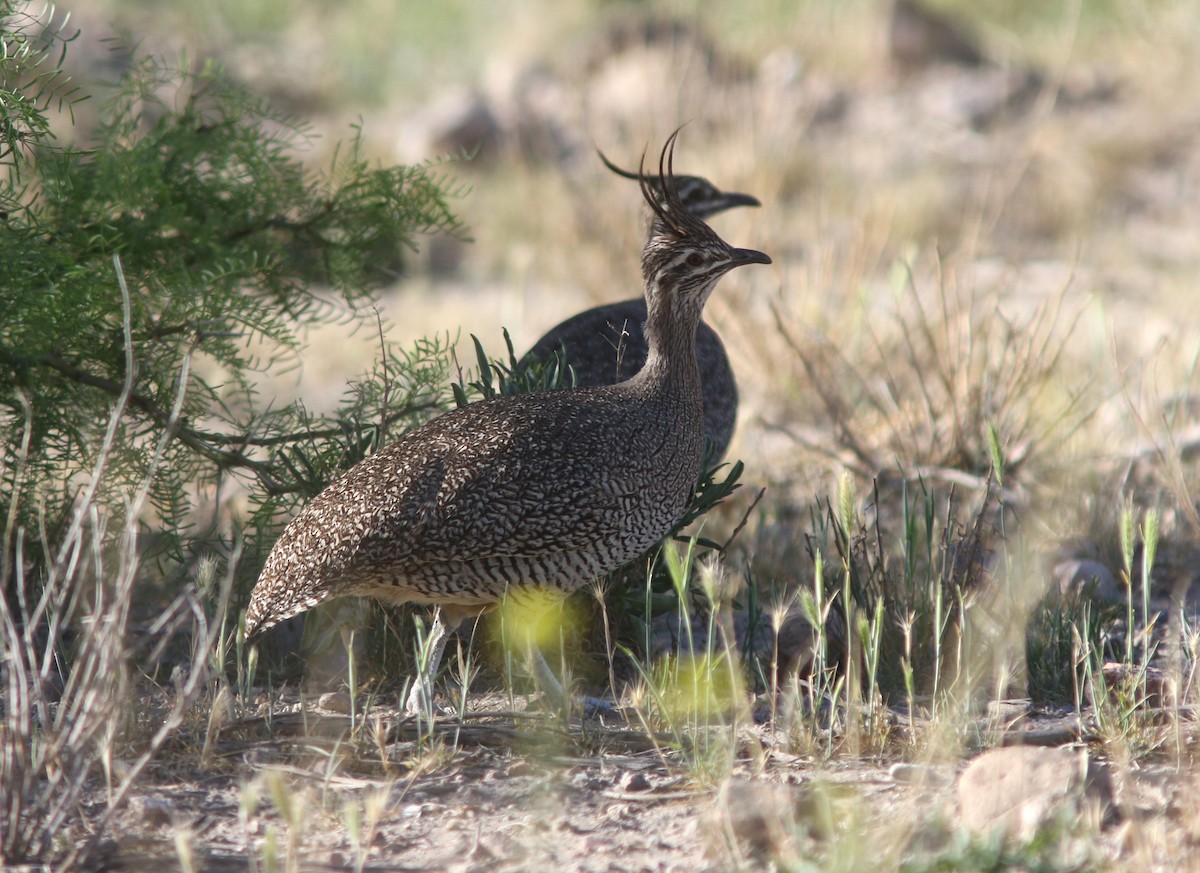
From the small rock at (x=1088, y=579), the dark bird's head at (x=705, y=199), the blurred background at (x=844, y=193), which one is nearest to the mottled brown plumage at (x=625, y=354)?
the blurred background at (x=844, y=193)

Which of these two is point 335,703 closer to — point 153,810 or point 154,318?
point 153,810

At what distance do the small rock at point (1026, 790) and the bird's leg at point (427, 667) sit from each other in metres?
1.40

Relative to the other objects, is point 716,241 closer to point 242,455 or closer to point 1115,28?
point 242,455

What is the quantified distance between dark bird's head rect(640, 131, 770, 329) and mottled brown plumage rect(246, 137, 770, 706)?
45cm

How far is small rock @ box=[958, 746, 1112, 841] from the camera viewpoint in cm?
296

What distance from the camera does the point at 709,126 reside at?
11141 millimetres

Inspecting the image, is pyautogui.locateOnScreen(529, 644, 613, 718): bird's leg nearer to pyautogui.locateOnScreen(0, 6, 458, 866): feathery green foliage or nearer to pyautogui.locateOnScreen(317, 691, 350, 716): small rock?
pyautogui.locateOnScreen(317, 691, 350, 716): small rock

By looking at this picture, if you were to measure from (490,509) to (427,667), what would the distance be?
525 millimetres

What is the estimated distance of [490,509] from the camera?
3.71m

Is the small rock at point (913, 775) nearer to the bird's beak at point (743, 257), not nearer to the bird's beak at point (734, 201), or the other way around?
the bird's beak at point (743, 257)

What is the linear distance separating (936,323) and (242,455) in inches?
156

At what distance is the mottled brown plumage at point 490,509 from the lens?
3686 mm

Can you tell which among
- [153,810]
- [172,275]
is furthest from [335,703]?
[172,275]

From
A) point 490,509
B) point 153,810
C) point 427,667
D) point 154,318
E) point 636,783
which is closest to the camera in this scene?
point 153,810
